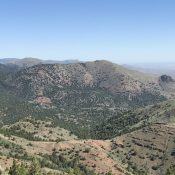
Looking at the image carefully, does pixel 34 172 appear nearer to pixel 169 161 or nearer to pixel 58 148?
pixel 58 148

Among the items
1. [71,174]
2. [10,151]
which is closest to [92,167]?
[10,151]

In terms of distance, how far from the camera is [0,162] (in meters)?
135

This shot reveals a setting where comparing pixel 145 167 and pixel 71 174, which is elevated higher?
pixel 71 174

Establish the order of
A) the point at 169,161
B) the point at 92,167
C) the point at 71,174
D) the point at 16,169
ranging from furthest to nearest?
the point at 169,161 < the point at 92,167 < the point at 71,174 < the point at 16,169

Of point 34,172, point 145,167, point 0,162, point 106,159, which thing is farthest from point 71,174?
point 145,167

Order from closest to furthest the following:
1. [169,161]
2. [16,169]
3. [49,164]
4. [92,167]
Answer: [16,169] < [49,164] < [92,167] < [169,161]

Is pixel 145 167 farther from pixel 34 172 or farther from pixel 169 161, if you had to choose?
pixel 34 172

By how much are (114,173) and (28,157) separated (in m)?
38.6

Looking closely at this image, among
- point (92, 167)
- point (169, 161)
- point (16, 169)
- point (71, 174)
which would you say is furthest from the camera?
point (169, 161)

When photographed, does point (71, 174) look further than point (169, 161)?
No

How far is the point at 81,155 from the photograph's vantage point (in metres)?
192

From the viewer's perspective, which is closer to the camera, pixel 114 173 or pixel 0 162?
pixel 0 162

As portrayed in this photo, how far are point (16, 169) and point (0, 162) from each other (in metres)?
20.2

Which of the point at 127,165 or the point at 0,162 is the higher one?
the point at 0,162
